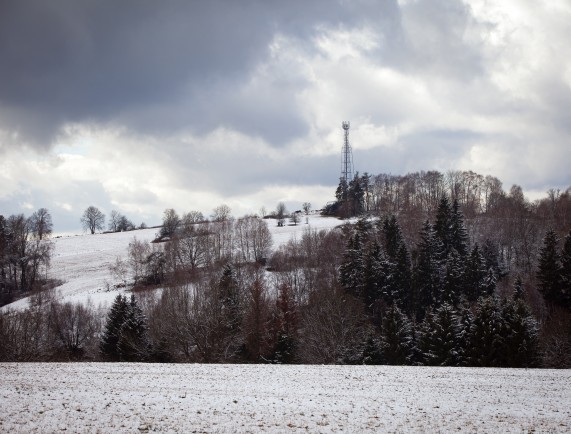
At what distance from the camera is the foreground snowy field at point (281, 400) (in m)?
13.8

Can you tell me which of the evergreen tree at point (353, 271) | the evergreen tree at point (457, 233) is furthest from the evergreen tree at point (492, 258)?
the evergreen tree at point (353, 271)

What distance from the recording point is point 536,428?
536 inches

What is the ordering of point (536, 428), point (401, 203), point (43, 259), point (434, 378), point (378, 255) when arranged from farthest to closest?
1. point (401, 203)
2. point (43, 259)
3. point (378, 255)
4. point (434, 378)
5. point (536, 428)

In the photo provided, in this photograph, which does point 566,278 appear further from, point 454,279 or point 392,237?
point 392,237

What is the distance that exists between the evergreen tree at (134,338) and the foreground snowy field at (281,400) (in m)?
24.4

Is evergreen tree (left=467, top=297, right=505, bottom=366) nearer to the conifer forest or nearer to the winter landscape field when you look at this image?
the conifer forest

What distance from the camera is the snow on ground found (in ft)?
273

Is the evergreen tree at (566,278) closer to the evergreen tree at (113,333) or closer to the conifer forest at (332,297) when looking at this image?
the conifer forest at (332,297)

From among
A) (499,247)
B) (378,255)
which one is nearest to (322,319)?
(378,255)

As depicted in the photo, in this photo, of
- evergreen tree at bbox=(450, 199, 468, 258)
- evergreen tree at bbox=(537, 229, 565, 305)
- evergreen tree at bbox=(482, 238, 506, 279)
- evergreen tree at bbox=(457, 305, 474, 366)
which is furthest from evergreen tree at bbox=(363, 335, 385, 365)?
evergreen tree at bbox=(482, 238, 506, 279)

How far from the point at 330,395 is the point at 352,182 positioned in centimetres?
13099

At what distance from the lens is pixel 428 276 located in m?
71.4

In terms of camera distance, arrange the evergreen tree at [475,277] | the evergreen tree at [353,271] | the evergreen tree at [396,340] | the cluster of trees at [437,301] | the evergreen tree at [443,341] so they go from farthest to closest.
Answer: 1. the evergreen tree at [353,271]
2. the evergreen tree at [475,277]
3. the evergreen tree at [396,340]
4. the evergreen tree at [443,341]
5. the cluster of trees at [437,301]

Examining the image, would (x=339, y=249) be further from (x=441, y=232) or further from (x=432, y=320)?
(x=432, y=320)
